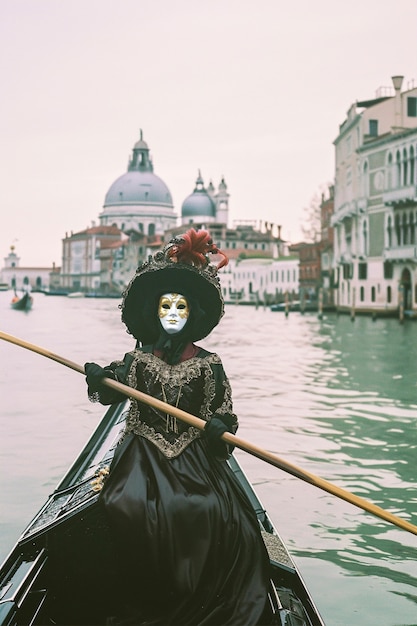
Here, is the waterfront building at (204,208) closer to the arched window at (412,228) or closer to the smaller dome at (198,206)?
the smaller dome at (198,206)

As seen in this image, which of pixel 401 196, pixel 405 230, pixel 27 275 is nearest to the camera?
pixel 401 196

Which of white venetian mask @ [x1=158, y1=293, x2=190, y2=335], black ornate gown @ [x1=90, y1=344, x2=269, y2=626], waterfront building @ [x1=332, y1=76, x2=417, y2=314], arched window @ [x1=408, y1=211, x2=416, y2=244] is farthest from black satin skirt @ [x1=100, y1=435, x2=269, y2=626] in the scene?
arched window @ [x1=408, y1=211, x2=416, y2=244]

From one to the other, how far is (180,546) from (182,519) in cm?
7

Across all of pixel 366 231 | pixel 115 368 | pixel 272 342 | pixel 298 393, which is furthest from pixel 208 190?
pixel 115 368

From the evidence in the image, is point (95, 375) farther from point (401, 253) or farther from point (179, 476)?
point (401, 253)

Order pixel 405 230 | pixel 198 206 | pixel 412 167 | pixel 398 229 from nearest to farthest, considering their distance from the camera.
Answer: pixel 412 167
pixel 405 230
pixel 398 229
pixel 198 206

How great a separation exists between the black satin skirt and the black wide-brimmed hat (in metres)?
0.40

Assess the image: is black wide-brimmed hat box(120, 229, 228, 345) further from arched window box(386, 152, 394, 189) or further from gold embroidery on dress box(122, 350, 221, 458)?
arched window box(386, 152, 394, 189)

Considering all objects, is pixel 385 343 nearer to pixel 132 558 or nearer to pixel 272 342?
pixel 272 342

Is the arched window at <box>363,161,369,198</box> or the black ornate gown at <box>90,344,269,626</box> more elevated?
the arched window at <box>363,161,369,198</box>

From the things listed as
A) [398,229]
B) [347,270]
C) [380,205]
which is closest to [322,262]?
[347,270]

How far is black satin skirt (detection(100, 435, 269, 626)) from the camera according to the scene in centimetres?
238

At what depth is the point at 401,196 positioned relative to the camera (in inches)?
1108

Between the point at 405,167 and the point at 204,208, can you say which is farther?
the point at 204,208
